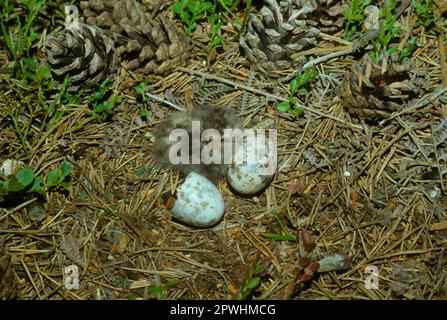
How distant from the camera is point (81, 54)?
1.89 metres

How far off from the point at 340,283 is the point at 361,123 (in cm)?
71

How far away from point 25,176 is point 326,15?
4.94 ft

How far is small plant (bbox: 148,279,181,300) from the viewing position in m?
1.61

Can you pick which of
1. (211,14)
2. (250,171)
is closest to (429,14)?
(211,14)

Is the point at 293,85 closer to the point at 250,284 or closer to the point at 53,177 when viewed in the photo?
the point at 250,284

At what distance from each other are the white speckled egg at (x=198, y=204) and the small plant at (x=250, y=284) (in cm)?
26

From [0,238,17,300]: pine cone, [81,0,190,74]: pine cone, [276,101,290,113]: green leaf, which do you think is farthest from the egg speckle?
[0,238,17,300]: pine cone

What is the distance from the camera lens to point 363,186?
187cm

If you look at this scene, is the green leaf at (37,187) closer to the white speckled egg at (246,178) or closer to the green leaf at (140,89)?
the green leaf at (140,89)

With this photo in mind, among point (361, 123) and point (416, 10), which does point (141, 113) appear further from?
point (416, 10)

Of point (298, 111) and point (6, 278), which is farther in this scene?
point (298, 111)

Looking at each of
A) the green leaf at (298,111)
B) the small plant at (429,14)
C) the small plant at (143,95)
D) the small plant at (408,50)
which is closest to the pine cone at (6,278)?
the small plant at (143,95)

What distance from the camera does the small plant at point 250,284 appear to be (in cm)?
159
